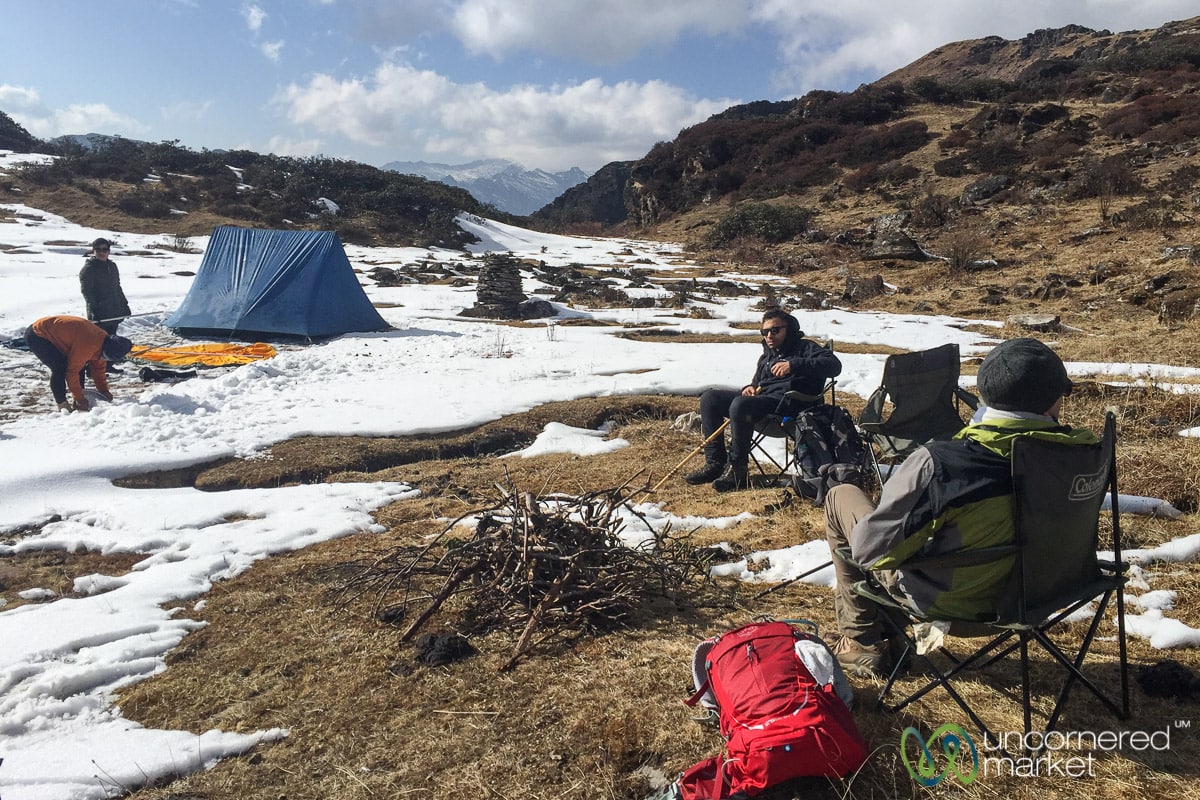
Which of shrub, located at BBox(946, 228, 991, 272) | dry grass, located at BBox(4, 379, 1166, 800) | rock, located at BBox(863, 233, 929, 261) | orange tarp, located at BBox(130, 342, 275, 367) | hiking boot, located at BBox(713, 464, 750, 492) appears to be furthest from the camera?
rock, located at BBox(863, 233, 929, 261)

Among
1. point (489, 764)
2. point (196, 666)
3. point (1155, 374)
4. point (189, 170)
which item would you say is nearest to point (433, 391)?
point (196, 666)

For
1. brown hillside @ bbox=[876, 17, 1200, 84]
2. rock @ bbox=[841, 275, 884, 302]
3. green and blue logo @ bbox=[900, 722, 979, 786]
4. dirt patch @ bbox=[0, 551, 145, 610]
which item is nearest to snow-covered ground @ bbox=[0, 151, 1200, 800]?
dirt patch @ bbox=[0, 551, 145, 610]

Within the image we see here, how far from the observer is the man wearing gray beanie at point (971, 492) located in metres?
2.03

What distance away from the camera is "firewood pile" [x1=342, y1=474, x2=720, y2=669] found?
10.2 feet

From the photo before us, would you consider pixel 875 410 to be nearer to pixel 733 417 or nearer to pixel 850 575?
pixel 733 417

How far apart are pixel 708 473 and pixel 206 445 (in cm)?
460

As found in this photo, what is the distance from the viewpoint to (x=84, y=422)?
6719 mm

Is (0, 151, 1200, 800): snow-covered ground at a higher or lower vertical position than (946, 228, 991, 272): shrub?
lower

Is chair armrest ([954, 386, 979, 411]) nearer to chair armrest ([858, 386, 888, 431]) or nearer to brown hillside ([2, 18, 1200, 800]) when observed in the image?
chair armrest ([858, 386, 888, 431])

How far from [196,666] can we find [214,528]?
6.14 ft

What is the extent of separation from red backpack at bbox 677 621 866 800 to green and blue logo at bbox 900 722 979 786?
7.7 inches

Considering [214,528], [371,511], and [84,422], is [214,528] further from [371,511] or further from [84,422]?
[84,422]

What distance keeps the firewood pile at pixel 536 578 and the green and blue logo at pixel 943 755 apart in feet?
4.26

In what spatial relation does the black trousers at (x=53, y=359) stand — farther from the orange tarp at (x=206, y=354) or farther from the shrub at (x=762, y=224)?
the shrub at (x=762, y=224)
